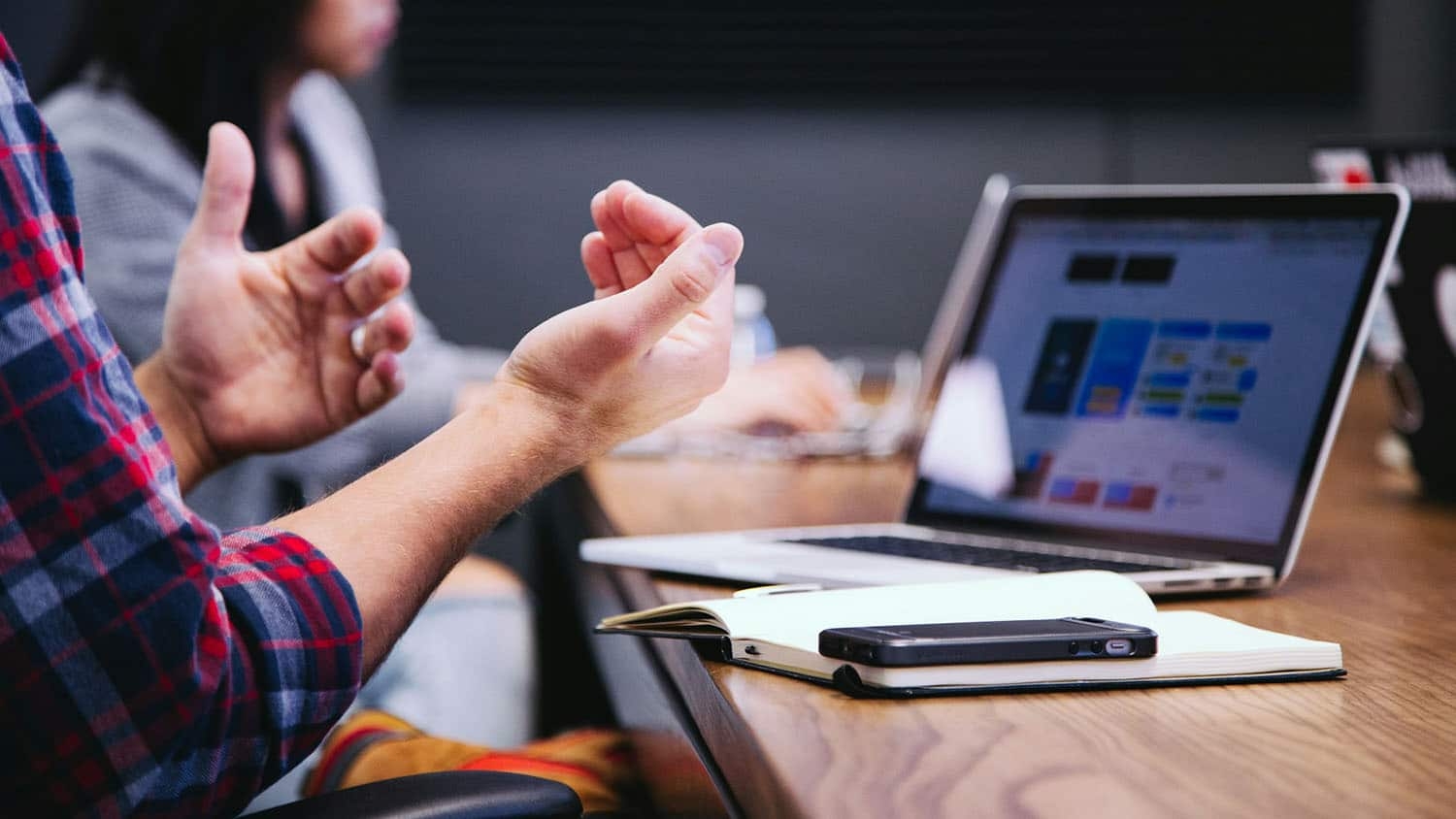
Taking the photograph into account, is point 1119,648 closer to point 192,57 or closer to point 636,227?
point 636,227

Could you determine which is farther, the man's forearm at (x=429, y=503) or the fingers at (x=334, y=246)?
the fingers at (x=334, y=246)

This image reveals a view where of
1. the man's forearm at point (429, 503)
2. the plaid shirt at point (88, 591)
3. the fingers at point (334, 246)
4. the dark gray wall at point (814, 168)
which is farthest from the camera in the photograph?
the dark gray wall at point (814, 168)

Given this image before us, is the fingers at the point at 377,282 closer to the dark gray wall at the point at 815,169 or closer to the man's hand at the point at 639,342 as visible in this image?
the man's hand at the point at 639,342

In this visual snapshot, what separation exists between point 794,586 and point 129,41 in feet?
4.68

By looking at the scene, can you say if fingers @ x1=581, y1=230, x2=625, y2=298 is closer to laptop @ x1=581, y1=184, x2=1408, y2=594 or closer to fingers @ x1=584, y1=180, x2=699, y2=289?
fingers @ x1=584, y1=180, x2=699, y2=289

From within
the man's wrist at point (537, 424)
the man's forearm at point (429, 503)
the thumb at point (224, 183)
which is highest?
the thumb at point (224, 183)

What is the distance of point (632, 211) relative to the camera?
93 cm

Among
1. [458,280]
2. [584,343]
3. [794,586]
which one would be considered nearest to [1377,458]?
[794,586]

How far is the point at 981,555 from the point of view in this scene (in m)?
1.07

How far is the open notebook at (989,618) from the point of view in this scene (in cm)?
68

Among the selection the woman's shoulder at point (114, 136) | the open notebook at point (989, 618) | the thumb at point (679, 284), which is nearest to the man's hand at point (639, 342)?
the thumb at point (679, 284)

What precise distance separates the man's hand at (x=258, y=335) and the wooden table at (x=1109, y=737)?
1.19ft

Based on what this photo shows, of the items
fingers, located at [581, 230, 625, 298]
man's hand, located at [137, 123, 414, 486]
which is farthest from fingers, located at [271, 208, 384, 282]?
fingers, located at [581, 230, 625, 298]

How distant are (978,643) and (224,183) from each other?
804mm
